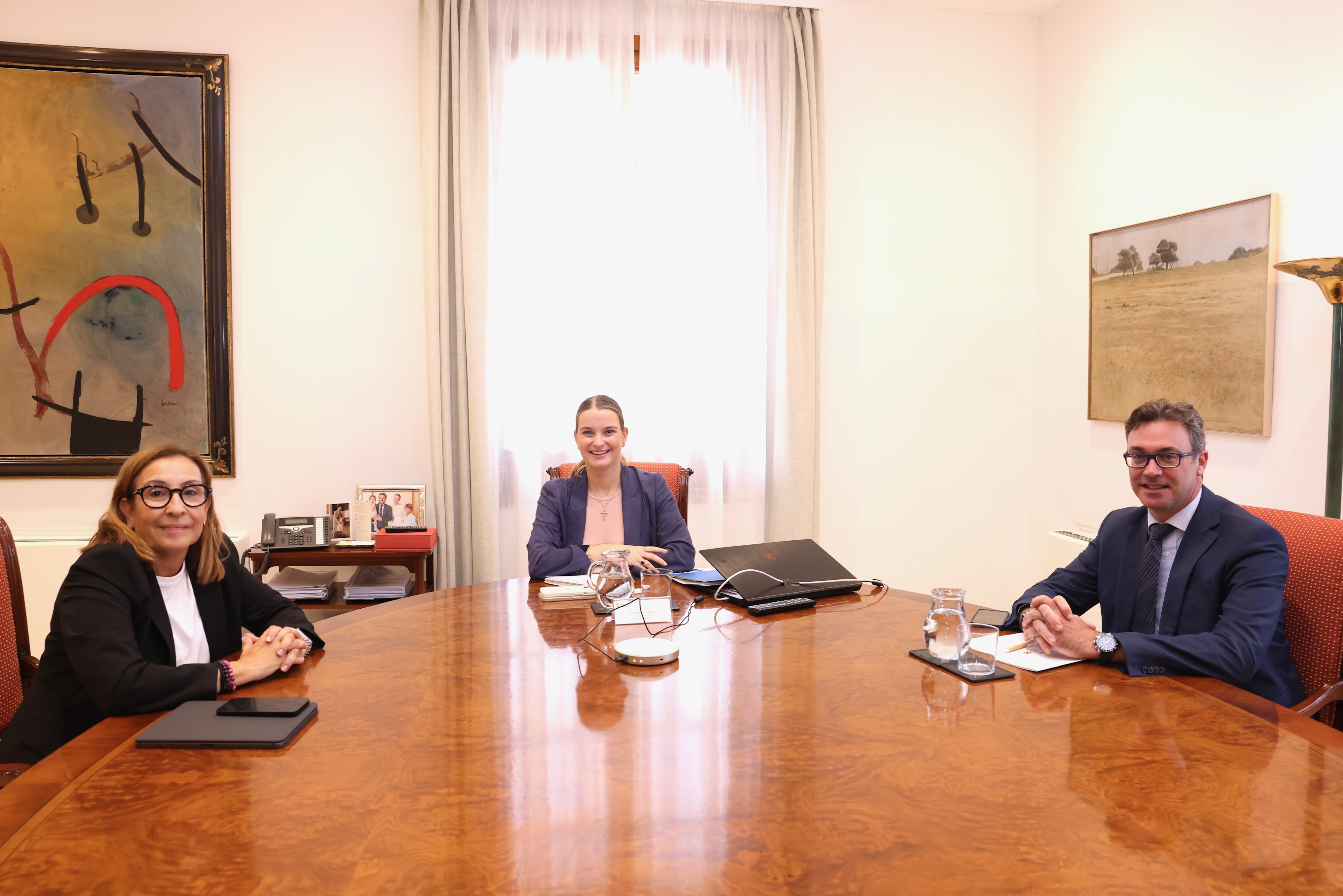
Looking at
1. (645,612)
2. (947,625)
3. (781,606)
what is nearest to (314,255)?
(645,612)

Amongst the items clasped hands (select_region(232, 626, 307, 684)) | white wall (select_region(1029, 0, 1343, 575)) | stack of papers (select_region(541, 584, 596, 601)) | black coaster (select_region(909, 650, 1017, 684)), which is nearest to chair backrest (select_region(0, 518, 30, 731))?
clasped hands (select_region(232, 626, 307, 684))

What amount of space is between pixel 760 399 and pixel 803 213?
902 millimetres

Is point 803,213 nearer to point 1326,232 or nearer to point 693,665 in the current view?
point 1326,232

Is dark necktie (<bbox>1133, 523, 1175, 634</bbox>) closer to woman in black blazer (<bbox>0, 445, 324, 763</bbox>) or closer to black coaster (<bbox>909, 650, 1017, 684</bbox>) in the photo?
black coaster (<bbox>909, 650, 1017, 684</bbox>)

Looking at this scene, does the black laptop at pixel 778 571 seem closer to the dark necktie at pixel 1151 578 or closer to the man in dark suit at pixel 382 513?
the dark necktie at pixel 1151 578

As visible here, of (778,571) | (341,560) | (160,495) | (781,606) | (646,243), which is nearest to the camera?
(160,495)

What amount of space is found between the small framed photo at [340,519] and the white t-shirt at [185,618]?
186cm

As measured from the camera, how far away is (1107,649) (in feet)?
5.74

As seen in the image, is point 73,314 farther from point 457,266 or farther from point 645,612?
point 645,612

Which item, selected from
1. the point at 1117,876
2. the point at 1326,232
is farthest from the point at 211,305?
the point at 1326,232

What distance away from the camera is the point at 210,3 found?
12.5 feet

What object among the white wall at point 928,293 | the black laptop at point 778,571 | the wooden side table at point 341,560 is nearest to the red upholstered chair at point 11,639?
the wooden side table at point 341,560

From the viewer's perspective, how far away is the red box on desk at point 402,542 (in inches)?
144

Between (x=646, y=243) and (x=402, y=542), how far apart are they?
5.78 ft
